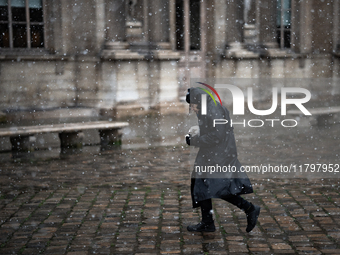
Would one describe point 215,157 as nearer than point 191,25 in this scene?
Yes

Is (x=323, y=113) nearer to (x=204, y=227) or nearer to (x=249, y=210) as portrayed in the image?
(x=249, y=210)

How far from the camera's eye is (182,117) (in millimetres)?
13094

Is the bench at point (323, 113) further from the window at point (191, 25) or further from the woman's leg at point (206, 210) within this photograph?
the woman's leg at point (206, 210)

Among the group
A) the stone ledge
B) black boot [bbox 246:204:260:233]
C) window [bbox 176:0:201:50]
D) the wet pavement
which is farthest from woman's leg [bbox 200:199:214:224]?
window [bbox 176:0:201:50]

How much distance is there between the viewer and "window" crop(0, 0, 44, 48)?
12.1 m

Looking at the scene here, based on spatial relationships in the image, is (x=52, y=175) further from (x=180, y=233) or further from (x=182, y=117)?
(x=182, y=117)

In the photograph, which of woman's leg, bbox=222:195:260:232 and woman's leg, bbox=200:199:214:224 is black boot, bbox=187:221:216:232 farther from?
woman's leg, bbox=222:195:260:232

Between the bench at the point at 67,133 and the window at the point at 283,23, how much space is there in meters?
7.77

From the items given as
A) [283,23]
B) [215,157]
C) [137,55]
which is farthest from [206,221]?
[283,23]

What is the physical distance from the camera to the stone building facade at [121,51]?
12070 millimetres

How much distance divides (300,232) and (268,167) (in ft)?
10.7

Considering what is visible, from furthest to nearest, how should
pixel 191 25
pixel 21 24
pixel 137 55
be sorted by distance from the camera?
pixel 191 25, pixel 137 55, pixel 21 24

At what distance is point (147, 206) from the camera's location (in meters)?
5.83

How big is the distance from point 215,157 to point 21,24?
9.23m
